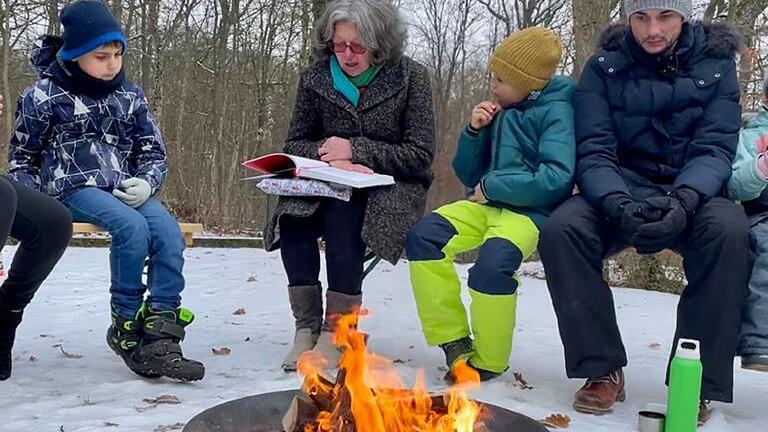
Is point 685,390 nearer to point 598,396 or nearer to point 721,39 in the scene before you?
point 598,396

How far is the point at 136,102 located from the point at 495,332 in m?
1.69

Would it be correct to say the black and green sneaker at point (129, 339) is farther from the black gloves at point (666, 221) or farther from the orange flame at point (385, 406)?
the black gloves at point (666, 221)

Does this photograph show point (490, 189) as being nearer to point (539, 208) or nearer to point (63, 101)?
point (539, 208)

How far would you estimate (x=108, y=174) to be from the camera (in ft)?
9.87

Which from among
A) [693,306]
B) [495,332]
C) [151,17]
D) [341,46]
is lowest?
[495,332]

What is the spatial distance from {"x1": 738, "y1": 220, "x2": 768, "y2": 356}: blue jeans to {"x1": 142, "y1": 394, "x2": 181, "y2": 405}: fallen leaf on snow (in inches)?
74.1

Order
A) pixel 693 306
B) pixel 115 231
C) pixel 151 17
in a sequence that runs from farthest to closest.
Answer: pixel 151 17
pixel 115 231
pixel 693 306

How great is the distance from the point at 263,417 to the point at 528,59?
5.63 feet

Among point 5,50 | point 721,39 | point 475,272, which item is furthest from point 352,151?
point 5,50

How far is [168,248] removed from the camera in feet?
9.51

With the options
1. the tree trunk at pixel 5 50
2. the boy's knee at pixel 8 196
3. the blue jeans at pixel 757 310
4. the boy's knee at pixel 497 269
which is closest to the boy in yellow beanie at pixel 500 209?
the boy's knee at pixel 497 269

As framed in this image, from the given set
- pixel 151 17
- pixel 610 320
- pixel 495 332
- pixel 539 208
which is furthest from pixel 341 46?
pixel 151 17

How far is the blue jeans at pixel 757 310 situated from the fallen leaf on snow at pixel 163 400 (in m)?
1.88

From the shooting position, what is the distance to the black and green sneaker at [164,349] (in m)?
2.80
